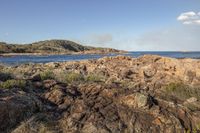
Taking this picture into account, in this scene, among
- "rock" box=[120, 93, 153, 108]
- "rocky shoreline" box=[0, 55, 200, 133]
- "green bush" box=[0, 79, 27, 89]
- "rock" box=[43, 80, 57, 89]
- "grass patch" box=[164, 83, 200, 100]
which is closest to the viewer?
"rocky shoreline" box=[0, 55, 200, 133]

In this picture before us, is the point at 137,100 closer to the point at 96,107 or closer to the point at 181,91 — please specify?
the point at 96,107

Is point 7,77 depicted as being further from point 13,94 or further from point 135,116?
point 135,116

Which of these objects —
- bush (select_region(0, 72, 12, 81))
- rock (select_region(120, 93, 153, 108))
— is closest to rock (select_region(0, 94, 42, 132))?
rock (select_region(120, 93, 153, 108))

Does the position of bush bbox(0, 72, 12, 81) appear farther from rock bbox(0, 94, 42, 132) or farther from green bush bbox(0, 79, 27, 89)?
rock bbox(0, 94, 42, 132)

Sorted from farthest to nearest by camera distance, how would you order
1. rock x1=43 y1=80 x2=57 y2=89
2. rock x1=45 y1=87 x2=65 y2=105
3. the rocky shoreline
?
rock x1=43 y1=80 x2=57 y2=89 < rock x1=45 y1=87 x2=65 y2=105 < the rocky shoreline

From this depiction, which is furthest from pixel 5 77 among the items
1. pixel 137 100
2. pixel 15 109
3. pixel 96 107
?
pixel 137 100

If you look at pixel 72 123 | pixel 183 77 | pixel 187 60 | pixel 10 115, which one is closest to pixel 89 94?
pixel 72 123

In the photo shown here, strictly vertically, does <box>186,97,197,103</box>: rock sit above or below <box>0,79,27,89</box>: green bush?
below

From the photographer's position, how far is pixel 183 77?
17.0 metres

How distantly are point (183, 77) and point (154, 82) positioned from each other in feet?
6.85

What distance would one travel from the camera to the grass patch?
1404 centimetres

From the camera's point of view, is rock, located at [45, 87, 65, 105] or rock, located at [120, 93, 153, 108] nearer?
Answer: rock, located at [120, 93, 153, 108]

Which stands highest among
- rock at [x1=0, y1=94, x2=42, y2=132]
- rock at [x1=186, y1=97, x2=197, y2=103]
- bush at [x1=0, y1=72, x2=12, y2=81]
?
bush at [x1=0, y1=72, x2=12, y2=81]

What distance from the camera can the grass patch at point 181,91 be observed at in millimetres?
14040
